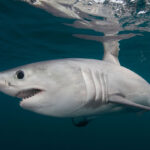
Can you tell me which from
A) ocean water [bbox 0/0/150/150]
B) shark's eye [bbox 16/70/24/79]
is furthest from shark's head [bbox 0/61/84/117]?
ocean water [bbox 0/0/150/150]

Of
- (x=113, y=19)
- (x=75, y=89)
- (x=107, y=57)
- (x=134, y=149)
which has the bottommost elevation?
(x=134, y=149)

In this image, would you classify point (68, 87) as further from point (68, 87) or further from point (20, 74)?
point (20, 74)

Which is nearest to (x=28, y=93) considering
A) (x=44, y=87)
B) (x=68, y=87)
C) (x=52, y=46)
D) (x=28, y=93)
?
(x=28, y=93)

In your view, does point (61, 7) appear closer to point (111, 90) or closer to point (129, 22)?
point (129, 22)

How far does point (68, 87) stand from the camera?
284 cm

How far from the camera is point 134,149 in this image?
18.0 metres

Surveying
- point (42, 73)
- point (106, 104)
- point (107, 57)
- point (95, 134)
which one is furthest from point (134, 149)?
point (42, 73)

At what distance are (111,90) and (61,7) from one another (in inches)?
259

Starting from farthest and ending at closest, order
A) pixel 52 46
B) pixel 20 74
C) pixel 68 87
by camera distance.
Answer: pixel 52 46 → pixel 68 87 → pixel 20 74

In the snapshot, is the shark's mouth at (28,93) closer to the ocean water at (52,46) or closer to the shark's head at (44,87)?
the shark's head at (44,87)

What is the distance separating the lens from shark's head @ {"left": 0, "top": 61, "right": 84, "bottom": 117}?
2559 millimetres

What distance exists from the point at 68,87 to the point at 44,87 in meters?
0.41

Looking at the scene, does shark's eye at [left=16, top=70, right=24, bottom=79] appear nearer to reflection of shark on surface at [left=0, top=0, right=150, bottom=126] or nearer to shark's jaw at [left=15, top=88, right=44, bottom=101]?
reflection of shark on surface at [left=0, top=0, right=150, bottom=126]

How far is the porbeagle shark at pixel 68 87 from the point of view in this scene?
8.54ft
